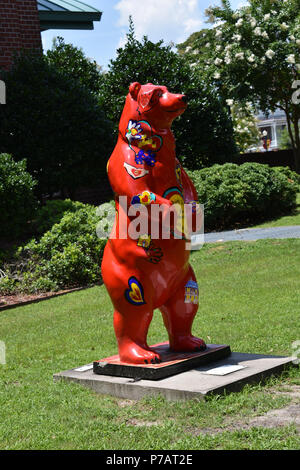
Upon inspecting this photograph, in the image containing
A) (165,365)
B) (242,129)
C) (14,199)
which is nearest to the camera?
(165,365)

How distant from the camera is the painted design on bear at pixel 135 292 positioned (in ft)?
14.8

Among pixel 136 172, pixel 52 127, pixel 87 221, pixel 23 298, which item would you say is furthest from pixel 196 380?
pixel 52 127

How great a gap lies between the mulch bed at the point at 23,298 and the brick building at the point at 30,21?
660 cm

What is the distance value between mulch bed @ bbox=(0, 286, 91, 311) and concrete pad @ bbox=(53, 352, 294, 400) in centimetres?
428

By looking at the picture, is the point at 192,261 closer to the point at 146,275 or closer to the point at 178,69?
the point at 146,275

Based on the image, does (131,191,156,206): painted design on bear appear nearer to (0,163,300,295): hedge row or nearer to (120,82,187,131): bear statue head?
(120,82,187,131): bear statue head

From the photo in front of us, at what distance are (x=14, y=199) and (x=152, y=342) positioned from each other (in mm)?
5523

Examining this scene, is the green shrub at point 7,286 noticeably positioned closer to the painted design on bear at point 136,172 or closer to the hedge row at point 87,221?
the hedge row at point 87,221

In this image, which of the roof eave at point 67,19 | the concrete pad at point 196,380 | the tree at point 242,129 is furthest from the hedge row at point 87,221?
the tree at point 242,129

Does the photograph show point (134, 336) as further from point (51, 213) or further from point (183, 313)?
point (51, 213)

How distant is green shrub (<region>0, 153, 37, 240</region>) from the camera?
10703 mm

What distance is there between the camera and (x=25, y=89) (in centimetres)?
1284

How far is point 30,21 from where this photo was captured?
48.1 ft
